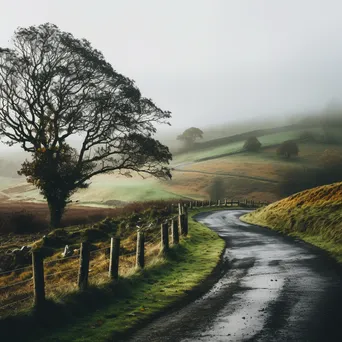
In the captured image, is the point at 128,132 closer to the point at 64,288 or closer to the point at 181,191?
the point at 64,288

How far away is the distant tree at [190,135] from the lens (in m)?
172

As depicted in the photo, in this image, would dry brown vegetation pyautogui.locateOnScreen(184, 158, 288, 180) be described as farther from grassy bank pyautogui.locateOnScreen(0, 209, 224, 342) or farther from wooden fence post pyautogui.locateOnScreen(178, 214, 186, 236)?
grassy bank pyautogui.locateOnScreen(0, 209, 224, 342)

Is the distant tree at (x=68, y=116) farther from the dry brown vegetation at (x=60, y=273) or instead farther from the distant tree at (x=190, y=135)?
the distant tree at (x=190, y=135)

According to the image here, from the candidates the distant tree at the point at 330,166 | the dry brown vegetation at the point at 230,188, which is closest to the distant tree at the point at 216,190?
the dry brown vegetation at the point at 230,188

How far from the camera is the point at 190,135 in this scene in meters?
→ 173

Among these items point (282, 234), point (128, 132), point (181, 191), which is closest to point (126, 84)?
point (128, 132)

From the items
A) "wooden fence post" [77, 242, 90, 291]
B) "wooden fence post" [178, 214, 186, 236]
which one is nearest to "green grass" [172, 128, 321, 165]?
"wooden fence post" [178, 214, 186, 236]

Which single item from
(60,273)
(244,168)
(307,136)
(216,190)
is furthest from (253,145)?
(60,273)

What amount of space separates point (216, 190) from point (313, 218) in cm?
7331

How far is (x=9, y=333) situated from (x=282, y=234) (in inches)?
868

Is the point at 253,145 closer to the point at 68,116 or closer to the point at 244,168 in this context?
the point at 244,168

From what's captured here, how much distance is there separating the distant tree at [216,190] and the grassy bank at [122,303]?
81226 millimetres

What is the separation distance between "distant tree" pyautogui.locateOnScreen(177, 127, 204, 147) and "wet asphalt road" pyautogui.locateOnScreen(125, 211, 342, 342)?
515ft

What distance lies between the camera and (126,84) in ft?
107
